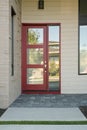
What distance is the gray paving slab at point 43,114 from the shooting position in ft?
Result: 30.7

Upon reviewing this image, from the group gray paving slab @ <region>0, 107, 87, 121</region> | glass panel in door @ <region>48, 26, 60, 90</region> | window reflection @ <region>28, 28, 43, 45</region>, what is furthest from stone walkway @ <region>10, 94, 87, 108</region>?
window reflection @ <region>28, 28, 43, 45</region>

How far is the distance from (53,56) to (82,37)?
4.82 feet

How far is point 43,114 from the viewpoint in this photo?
396 inches

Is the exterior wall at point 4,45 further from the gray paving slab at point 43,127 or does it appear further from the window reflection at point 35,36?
the window reflection at point 35,36

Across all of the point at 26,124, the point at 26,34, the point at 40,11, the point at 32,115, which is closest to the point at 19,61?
the point at 26,34

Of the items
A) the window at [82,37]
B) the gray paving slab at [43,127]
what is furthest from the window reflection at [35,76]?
the gray paving slab at [43,127]

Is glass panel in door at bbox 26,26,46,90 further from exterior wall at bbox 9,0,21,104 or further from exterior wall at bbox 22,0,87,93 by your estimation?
exterior wall at bbox 9,0,21,104

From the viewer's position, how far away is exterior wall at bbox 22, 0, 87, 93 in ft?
51.1

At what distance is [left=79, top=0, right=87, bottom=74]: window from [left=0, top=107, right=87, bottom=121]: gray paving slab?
4.94 metres

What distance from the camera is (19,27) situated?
1498 centimetres

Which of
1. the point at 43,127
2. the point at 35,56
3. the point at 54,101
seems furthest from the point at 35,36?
the point at 43,127

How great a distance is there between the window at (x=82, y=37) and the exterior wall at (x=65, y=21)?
0.61 ft

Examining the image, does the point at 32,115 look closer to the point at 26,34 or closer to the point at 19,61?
the point at 19,61

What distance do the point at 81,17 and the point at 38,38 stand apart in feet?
6.62
